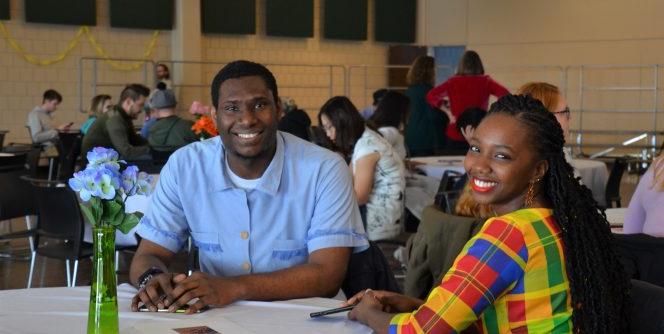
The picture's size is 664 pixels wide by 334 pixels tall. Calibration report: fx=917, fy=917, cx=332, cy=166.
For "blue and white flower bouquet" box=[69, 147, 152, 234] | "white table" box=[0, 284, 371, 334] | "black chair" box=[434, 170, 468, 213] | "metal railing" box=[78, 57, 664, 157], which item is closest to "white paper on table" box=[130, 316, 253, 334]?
"white table" box=[0, 284, 371, 334]

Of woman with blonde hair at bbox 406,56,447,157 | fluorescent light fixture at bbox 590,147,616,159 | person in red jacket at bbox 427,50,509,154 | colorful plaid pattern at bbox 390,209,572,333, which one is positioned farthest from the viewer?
fluorescent light fixture at bbox 590,147,616,159

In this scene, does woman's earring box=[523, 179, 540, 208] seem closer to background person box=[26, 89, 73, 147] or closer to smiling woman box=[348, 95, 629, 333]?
smiling woman box=[348, 95, 629, 333]

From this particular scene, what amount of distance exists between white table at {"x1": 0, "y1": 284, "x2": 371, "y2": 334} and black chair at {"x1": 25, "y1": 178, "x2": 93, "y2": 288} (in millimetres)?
2506

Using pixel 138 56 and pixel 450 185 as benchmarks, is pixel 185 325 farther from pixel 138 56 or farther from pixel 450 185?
pixel 138 56

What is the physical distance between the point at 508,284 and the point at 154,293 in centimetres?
82

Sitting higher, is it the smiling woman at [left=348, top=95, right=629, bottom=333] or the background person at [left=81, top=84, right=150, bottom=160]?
the smiling woman at [left=348, top=95, right=629, bottom=333]

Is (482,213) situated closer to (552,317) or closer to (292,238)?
(292,238)

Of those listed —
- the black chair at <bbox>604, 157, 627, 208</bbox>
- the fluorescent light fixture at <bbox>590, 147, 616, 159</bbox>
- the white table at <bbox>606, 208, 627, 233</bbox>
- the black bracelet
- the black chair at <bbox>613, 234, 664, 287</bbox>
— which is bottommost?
the fluorescent light fixture at <bbox>590, 147, 616, 159</bbox>

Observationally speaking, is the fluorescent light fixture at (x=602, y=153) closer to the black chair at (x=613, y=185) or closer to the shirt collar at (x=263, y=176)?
the black chair at (x=613, y=185)

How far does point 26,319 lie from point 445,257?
1.70m

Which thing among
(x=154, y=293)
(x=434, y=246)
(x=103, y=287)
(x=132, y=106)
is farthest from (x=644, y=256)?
(x=132, y=106)

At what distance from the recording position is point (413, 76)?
8.74 m

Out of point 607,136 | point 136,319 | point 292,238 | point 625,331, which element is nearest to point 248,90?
point 292,238

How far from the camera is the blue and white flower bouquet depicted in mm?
1765
